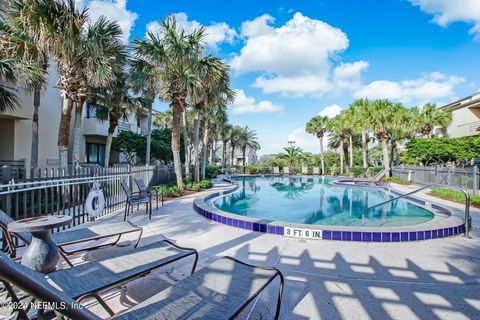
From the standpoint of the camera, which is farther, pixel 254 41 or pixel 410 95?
pixel 410 95

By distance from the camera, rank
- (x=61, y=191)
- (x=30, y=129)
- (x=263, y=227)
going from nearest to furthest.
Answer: (x=263, y=227) < (x=61, y=191) < (x=30, y=129)

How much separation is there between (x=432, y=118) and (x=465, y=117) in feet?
10.8

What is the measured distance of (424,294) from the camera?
2.92 meters

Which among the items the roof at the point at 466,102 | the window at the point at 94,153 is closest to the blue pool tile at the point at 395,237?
the window at the point at 94,153

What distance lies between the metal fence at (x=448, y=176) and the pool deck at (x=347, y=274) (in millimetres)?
7973

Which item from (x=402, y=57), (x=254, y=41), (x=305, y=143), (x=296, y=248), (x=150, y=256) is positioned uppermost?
(x=254, y=41)

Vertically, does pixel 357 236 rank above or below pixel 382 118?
below

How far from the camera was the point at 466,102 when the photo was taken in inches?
973

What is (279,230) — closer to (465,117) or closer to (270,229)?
(270,229)

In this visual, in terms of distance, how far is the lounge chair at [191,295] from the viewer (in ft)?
4.50

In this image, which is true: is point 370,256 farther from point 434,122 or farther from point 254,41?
point 434,122

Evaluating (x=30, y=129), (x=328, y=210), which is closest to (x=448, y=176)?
(x=328, y=210)

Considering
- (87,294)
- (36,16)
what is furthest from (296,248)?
(36,16)

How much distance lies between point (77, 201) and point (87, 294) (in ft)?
17.2
